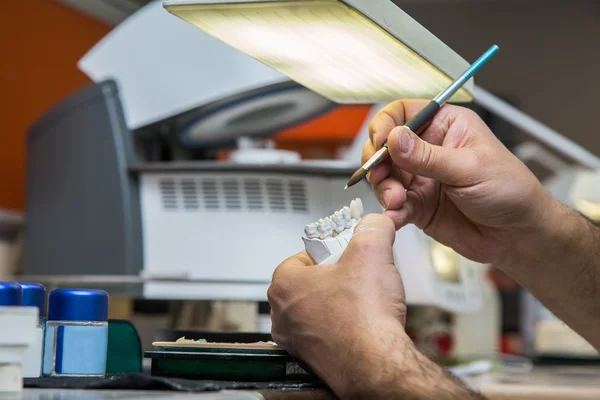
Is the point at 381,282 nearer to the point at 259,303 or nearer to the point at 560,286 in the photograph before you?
the point at 560,286

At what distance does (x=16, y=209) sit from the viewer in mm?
2229

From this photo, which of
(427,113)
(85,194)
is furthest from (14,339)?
(85,194)

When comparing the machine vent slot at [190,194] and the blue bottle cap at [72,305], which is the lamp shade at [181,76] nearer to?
the machine vent slot at [190,194]

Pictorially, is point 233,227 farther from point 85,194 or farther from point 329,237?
point 329,237

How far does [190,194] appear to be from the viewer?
1522mm

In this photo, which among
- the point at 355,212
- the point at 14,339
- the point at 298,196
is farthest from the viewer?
the point at 298,196

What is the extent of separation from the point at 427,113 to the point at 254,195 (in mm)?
652

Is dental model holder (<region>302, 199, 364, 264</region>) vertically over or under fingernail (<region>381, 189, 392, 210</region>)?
under

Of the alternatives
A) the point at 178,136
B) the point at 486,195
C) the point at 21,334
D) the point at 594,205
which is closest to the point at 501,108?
the point at 594,205

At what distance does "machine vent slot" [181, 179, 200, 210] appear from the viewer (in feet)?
4.97

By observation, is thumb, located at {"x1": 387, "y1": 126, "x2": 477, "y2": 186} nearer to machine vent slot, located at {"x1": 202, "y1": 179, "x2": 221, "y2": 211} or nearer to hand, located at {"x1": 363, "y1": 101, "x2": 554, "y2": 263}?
hand, located at {"x1": 363, "y1": 101, "x2": 554, "y2": 263}

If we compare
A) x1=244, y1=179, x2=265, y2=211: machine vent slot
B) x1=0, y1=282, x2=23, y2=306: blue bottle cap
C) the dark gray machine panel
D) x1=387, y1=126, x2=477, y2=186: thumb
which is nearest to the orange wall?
the dark gray machine panel

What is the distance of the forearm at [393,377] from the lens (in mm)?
652

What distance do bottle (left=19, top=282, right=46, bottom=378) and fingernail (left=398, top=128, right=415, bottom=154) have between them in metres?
0.36
